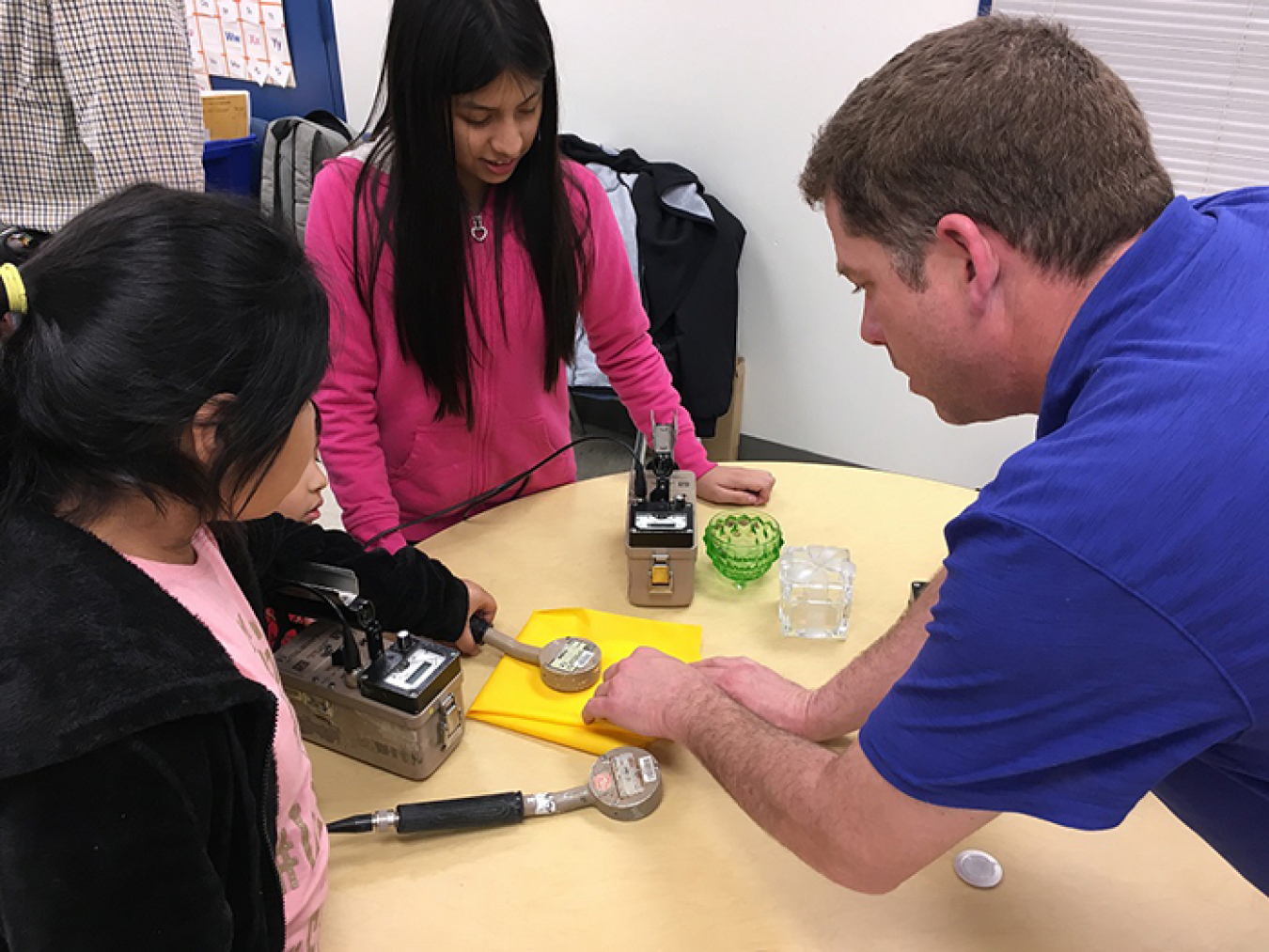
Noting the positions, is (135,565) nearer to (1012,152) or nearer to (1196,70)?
(1012,152)

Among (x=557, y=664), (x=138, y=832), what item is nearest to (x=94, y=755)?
(x=138, y=832)

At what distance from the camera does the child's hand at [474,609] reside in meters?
1.17

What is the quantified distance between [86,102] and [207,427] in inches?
66.1

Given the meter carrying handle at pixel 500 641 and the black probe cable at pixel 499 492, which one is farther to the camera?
the black probe cable at pixel 499 492

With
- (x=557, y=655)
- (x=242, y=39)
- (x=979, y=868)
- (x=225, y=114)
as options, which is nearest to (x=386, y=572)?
(x=557, y=655)

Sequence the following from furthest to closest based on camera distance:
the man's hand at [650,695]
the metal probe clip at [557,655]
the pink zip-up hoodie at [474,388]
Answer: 1. the pink zip-up hoodie at [474,388]
2. the metal probe clip at [557,655]
3. the man's hand at [650,695]

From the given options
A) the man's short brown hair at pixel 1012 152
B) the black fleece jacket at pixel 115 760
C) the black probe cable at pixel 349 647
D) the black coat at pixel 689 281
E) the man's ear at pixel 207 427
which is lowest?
the black coat at pixel 689 281

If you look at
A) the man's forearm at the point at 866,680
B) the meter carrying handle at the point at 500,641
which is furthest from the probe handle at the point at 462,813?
the man's forearm at the point at 866,680

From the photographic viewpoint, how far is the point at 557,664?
1.11 meters

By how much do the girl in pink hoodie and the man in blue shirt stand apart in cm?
57

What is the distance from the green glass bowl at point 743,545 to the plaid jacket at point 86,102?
4.96 ft

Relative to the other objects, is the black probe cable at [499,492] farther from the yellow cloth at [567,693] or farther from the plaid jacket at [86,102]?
the plaid jacket at [86,102]

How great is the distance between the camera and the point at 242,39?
3.70 meters

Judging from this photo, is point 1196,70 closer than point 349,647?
No
